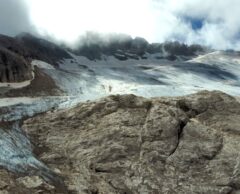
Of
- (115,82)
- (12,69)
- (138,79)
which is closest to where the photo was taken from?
(12,69)

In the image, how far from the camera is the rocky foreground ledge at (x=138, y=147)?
116ft

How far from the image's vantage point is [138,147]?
38938 mm

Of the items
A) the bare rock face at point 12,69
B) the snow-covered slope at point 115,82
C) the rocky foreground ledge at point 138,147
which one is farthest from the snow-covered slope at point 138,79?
the rocky foreground ledge at point 138,147

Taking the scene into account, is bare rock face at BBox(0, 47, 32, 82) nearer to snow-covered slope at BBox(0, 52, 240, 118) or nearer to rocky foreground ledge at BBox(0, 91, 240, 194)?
snow-covered slope at BBox(0, 52, 240, 118)

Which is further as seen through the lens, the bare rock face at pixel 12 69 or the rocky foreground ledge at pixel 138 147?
the bare rock face at pixel 12 69

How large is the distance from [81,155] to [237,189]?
435 inches

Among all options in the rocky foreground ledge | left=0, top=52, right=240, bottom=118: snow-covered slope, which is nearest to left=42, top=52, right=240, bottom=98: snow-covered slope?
left=0, top=52, right=240, bottom=118: snow-covered slope

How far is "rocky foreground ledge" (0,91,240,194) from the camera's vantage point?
35375mm

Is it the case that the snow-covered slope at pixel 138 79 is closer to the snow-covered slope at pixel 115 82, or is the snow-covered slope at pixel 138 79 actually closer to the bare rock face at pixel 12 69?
the snow-covered slope at pixel 115 82

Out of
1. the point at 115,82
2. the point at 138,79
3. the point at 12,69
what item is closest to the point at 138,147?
the point at 12,69

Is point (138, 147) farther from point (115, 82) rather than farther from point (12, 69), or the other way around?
point (115, 82)

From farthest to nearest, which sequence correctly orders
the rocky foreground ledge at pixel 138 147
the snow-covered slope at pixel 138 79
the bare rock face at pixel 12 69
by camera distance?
the snow-covered slope at pixel 138 79
the bare rock face at pixel 12 69
the rocky foreground ledge at pixel 138 147

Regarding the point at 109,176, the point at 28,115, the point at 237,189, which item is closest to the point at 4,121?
the point at 28,115

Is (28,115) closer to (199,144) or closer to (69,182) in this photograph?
(69,182)
